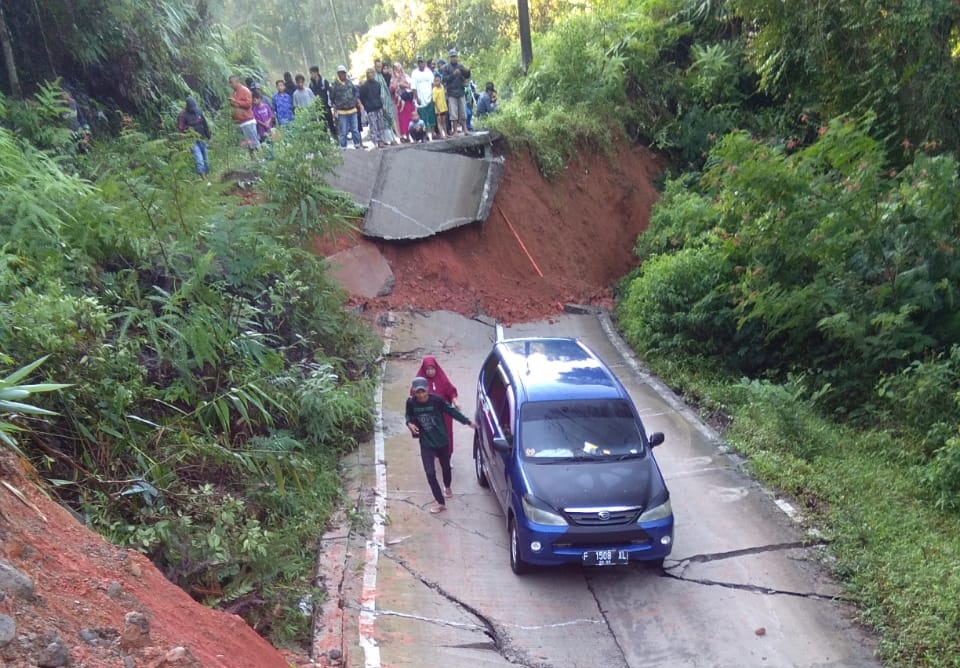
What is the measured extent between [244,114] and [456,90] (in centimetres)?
519

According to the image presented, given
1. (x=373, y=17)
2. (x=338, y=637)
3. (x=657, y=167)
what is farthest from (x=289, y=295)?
(x=373, y=17)

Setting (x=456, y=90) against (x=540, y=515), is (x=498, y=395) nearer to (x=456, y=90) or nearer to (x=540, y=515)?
(x=540, y=515)

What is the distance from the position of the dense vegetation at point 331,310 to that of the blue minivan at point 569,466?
1972mm

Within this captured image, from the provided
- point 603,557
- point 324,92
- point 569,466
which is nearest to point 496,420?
point 569,466

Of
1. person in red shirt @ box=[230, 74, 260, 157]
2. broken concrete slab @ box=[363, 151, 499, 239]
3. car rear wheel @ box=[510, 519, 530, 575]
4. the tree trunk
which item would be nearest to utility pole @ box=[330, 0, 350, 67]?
broken concrete slab @ box=[363, 151, 499, 239]

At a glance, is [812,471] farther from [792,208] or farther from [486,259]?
[486,259]

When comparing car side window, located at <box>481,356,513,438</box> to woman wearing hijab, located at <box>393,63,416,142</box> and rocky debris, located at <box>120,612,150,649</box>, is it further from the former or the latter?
woman wearing hijab, located at <box>393,63,416,142</box>

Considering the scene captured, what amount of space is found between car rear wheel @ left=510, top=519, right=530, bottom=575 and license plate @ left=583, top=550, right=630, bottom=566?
0.65m

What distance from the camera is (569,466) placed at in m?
8.59

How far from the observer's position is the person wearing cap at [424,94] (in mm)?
20031

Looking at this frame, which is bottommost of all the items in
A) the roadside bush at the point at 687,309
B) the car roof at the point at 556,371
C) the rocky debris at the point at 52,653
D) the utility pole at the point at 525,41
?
the roadside bush at the point at 687,309

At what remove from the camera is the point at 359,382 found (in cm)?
1255

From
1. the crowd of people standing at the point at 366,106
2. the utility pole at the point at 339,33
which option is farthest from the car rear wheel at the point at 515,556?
the utility pole at the point at 339,33

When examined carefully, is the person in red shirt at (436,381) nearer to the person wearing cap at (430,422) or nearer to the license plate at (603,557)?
the person wearing cap at (430,422)
